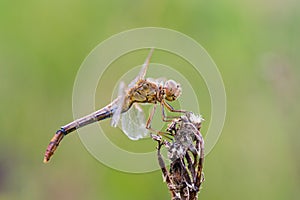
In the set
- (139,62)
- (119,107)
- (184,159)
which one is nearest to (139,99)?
(119,107)

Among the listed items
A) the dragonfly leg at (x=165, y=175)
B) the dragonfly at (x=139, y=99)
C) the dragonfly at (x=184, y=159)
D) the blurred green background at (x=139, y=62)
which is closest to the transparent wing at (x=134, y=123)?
the dragonfly at (x=139, y=99)

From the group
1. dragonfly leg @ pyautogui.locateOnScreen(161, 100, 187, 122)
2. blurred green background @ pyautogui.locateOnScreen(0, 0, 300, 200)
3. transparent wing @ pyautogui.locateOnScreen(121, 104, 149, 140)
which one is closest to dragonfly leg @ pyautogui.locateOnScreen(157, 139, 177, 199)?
dragonfly leg @ pyautogui.locateOnScreen(161, 100, 187, 122)

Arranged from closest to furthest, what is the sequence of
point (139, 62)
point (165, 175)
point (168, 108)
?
point (165, 175) → point (168, 108) → point (139, 62)

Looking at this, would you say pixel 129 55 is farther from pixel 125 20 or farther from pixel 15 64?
pixel 15 64

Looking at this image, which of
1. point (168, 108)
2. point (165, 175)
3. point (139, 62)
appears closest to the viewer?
point (165, 175)

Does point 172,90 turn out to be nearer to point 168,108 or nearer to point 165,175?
point 168,108

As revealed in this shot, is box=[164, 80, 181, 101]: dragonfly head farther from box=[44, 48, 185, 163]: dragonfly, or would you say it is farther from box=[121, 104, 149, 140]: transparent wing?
box=[121, 104, 149, 140]: transparent wing

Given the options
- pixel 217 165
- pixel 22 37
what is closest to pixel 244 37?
pixel 217 165

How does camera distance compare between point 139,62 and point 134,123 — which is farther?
point 139,62
